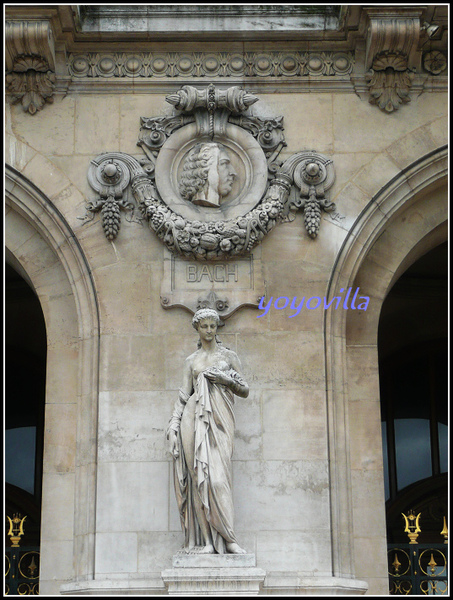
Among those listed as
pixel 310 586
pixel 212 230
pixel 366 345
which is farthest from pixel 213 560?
pixel 212 230

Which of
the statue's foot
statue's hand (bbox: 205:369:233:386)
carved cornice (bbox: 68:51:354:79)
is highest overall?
carved cornice (bbox: 68:51:354:79)

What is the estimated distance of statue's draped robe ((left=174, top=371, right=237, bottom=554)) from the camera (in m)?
12.2

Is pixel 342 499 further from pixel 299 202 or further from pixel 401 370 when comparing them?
pixel 401 370

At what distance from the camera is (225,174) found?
13.8 metres

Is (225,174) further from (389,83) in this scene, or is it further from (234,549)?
(234,549)

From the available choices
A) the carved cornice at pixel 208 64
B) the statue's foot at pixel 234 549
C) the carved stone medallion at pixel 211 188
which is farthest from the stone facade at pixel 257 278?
the statue's foot at pixel 234 549

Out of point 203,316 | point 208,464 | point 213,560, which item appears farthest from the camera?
point 203,316

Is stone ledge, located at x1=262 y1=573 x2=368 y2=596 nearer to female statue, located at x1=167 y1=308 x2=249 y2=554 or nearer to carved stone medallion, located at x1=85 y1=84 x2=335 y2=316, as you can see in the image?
female statue, located at x1=167 y1=308 x2=249 y2=554

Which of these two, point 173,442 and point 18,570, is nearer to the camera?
point 173,442

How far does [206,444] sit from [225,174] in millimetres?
3245

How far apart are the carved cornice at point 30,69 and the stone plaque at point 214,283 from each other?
7.91ft

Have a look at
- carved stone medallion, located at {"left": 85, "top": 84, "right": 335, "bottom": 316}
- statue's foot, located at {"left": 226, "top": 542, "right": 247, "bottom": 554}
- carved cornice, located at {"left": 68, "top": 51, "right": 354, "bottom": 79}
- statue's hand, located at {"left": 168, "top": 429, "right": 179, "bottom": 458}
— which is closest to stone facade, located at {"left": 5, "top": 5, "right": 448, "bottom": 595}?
carved cornice, located at {"left": 68, "top": 51, "right": 354, "bottom": 79}

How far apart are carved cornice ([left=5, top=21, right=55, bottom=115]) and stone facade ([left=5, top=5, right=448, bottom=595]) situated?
0.02 m

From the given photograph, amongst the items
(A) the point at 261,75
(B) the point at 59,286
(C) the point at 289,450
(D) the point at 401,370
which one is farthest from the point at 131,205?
(D) the point at 401,370
